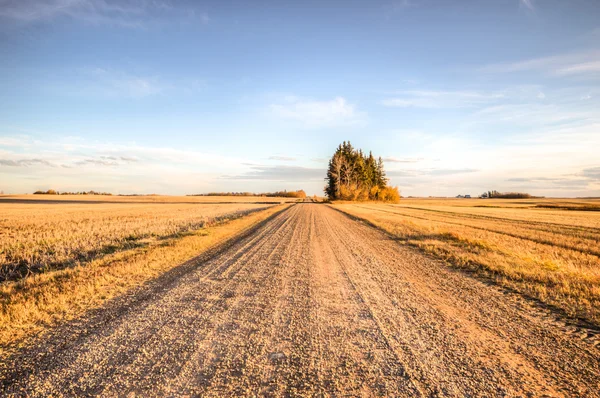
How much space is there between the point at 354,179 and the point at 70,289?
69.9 m

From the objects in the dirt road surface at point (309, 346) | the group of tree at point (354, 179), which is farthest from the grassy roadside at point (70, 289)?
the group of tree at point (354, 179)

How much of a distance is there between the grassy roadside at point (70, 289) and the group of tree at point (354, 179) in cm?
5976

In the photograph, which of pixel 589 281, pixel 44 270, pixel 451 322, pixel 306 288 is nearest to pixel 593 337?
pixel 451 322

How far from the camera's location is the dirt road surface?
3.02 metres

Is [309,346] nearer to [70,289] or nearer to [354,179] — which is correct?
[70,289]

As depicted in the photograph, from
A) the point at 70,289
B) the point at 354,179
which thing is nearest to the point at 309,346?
the point at 70,289

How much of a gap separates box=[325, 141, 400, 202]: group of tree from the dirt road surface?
61762mm

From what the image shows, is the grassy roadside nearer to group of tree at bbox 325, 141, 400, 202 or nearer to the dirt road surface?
the dirt road surface

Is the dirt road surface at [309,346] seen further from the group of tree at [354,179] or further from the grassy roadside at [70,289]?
the group of tree at [354,179]

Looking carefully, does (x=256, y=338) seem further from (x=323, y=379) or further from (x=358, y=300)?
(x=358, y=300)

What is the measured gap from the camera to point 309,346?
3.80 m

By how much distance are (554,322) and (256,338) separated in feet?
15.9

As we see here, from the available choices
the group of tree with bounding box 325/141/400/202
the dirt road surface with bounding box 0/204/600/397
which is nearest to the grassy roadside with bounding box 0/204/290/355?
the dirt road surface with bounding box 0/204/600/397

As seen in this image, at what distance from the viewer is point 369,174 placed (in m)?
77.9
